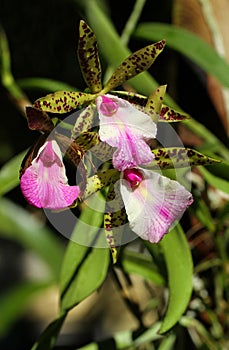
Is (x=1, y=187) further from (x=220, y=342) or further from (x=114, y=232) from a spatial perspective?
(x=220, y=342)

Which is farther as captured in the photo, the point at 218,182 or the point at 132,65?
the point at 218,182

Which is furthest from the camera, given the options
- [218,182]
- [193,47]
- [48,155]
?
[193,47]

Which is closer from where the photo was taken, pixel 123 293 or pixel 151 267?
pixel 151 267

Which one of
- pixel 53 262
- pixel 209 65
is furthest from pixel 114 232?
pixel 53 262

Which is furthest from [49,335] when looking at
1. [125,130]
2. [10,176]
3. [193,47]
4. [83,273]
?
[193,47]

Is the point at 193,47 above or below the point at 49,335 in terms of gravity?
above

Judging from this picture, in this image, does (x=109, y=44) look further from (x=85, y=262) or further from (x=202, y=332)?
(x=202, y=332)
